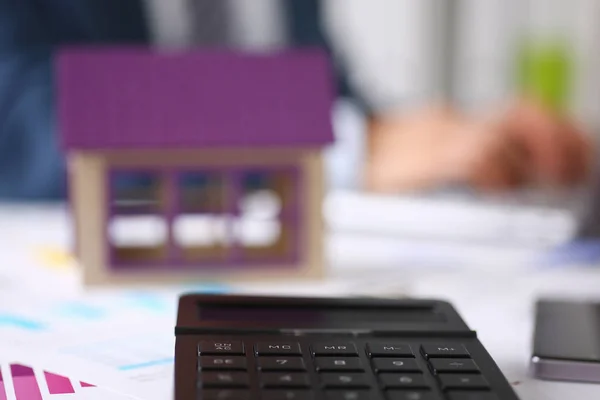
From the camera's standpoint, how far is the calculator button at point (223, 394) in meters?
0.30

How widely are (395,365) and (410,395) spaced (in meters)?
0.03

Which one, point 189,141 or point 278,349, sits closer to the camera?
point 278,349

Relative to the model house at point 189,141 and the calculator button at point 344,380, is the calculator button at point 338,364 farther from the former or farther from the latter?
the model house at point 189,141

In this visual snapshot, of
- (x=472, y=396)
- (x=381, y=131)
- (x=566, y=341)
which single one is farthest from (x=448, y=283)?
(x=381, y=131)

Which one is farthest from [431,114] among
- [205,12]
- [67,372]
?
[67,372]

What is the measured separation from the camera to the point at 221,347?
1.17ft

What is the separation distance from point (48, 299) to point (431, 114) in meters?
1.03

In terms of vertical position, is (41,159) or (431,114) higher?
(431,114)

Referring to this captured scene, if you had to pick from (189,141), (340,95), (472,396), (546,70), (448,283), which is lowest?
(472,396)

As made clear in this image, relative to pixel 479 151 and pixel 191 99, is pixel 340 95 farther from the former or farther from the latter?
pixel 191 99

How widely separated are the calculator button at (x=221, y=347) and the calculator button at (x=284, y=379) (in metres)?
0.03

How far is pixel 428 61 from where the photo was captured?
225 centimetres

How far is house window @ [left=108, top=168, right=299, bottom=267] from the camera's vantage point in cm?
60

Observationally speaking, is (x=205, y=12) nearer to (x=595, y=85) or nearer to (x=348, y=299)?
(x=348, y=299)
